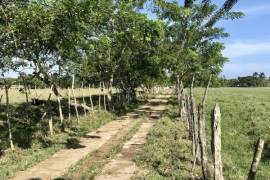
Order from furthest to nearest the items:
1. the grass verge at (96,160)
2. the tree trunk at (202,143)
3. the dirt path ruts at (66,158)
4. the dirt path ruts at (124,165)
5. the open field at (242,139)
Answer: the open field at (242,139) < the dirt path ruts at (66,158) < the grass verge at (96,160) < the dirt path ruts at (124,165) < the tree trunk at (202,143)

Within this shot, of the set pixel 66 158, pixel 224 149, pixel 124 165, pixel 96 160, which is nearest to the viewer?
pixel 124 165

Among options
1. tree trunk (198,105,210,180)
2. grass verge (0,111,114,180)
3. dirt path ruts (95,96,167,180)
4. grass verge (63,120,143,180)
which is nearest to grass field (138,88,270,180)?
dirt path ruts (95,96,167,180)

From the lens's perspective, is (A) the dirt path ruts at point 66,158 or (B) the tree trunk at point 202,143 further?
(A) the dirt path ruts at point 66,158

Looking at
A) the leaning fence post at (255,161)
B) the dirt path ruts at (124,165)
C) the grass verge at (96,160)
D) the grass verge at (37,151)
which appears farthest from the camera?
the grass verge at (37,151)

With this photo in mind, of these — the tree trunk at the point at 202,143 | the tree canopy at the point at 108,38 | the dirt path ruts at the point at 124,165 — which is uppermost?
the tree canopy at the point at 108,38

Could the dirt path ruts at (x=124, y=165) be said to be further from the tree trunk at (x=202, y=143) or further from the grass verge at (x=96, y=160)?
the tree trunk at (x=202, y=143)

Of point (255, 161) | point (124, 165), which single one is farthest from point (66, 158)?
point (255, 161)

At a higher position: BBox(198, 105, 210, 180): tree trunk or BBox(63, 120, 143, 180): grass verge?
BBox(198, 105, 210, 180): tree trunk

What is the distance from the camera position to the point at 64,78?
1220 inches

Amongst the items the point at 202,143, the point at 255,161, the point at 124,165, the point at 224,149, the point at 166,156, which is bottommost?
the point at 224,149

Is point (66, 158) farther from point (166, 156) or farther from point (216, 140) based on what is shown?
point (216, 140)

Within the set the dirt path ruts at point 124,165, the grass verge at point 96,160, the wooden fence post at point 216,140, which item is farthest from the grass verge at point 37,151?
the wooden fence post at point 216,140

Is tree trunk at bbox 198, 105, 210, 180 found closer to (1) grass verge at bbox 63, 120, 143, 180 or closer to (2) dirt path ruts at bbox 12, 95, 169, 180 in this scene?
(1) grass verge at bbox 63, 120, 143, 180

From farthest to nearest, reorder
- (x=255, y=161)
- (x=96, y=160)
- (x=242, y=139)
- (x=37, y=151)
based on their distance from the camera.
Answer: (x=242, y=139) → (x=37, y=151) → (x=96, y=160) → (x=255, y=161)
